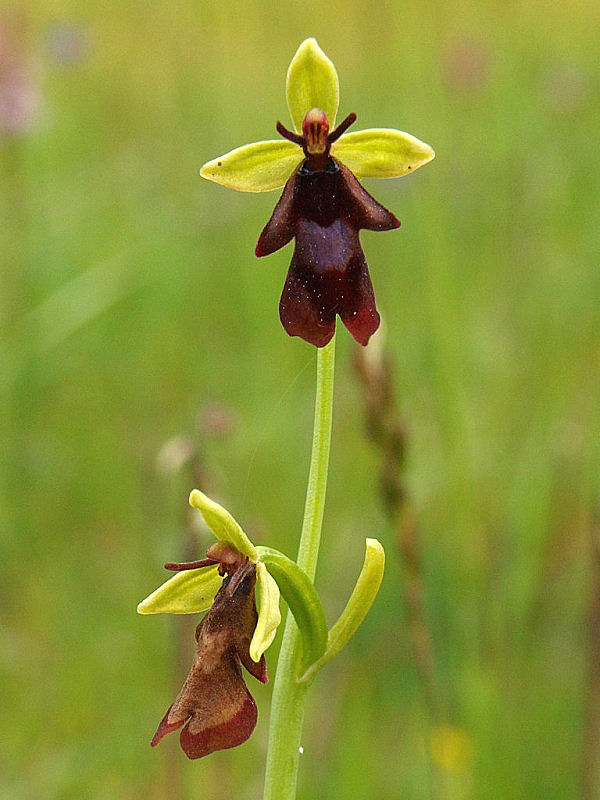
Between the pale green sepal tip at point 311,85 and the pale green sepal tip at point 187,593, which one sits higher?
the pale green sepal tip at point 311,85

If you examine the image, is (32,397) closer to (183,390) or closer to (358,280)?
(183,390)

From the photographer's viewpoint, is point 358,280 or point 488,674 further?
point 488,674

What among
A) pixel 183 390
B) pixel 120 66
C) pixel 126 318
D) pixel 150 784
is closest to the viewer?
pixel 150 784

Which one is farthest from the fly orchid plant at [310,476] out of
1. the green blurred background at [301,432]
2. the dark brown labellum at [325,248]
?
the green blurred background at [301,432]

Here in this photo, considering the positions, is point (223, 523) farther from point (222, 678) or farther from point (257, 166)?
point (257, 166)

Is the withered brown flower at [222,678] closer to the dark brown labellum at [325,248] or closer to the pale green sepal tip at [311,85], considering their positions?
the dark brown labellum at [325,248]

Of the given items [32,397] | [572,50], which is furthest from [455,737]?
[572,50]

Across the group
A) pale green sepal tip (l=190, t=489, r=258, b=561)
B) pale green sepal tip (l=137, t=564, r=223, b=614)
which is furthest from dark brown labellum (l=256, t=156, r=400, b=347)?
pale green sepal tip (l=137, t=564, r=223, b=614)

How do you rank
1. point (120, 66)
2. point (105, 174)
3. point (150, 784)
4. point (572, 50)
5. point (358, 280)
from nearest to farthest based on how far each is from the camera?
point (358, 280)
point (150, 784)
point (105, 174)
point (120, 66)
point (572, 50)

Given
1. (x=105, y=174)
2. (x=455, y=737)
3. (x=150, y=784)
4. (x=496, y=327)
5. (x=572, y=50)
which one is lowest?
(x=150, y=784)
